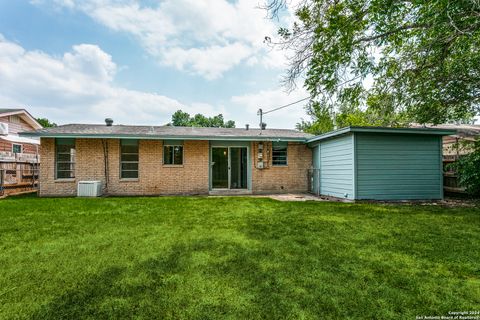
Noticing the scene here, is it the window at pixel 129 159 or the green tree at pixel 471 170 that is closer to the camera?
the green tree at pixel 471 170

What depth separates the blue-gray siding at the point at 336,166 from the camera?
8.09 meters

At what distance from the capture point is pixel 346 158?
8227mm

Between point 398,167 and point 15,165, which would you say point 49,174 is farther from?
point 398,167

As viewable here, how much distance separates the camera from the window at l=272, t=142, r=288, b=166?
1098cm

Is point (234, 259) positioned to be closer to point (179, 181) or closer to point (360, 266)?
point (360, 266)

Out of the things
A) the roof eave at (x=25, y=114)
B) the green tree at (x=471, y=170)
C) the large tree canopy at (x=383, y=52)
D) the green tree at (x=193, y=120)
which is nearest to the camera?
the large tree canopy at (x=383, y=52)

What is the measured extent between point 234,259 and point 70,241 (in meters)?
2.55

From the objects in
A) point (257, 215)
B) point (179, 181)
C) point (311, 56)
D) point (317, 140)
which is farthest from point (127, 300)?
point (317, 140)

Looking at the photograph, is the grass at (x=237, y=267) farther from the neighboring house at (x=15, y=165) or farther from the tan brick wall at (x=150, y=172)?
the neighboring house at (x=15, y=165)

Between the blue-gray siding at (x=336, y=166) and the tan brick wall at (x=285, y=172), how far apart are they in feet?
2.76

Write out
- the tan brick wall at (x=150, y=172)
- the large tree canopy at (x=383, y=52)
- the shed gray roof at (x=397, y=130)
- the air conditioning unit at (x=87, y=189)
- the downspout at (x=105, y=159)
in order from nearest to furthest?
the large tree canopy at (x=383, y=52)
the shed gray roof at (x=397, y=130)
the air conditioning unit at (x=87, y=189)
the tan brick wall at (x=150, y=172)
the downspout at (x=105, y=159)

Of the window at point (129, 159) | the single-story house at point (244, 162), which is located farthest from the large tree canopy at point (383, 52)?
the window at point (129, 159)

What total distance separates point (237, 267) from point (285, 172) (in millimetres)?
8417

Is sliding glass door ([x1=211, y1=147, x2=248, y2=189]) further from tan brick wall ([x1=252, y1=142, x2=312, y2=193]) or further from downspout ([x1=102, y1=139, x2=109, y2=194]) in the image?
downspout ([x1=102, y1=139, x2=109, y2=194])
